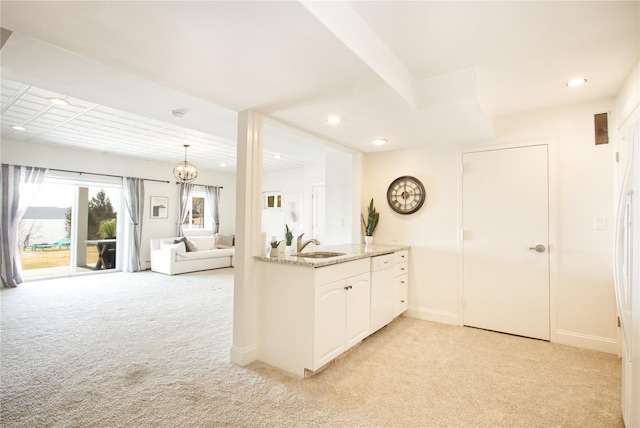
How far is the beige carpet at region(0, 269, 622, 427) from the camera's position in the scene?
179 cm

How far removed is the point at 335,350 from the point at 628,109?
278cm

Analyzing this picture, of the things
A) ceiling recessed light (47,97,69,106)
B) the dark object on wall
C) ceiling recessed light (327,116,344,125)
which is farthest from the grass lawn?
the dark object on wall

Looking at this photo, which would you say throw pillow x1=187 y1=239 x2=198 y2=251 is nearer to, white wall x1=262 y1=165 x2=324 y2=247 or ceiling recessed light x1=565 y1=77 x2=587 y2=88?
white wall x1=262 y1=165 x2=324 y2=247

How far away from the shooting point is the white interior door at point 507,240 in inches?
118

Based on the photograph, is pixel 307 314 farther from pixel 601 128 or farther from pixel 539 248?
pixel 601 128

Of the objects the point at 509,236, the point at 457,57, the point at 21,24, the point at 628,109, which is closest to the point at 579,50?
the point at 628,109

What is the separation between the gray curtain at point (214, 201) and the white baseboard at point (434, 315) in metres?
6.00

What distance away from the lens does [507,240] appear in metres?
3.18

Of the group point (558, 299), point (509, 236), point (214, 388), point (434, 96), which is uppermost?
point (434, 96)

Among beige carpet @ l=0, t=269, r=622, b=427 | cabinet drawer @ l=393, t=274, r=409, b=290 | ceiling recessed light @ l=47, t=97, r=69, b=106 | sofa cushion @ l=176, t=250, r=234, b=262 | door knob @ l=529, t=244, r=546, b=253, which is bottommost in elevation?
beige carpet @ l=0, t=269, r=622, b=427

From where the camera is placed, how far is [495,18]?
66.0 inches

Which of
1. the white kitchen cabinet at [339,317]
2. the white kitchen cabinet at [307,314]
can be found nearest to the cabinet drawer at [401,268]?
the white kitchen cabinet at [339,317]

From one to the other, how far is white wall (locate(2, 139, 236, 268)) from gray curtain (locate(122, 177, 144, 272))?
190 millimetres

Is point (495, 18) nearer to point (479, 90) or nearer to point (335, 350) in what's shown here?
point (479, 90)
